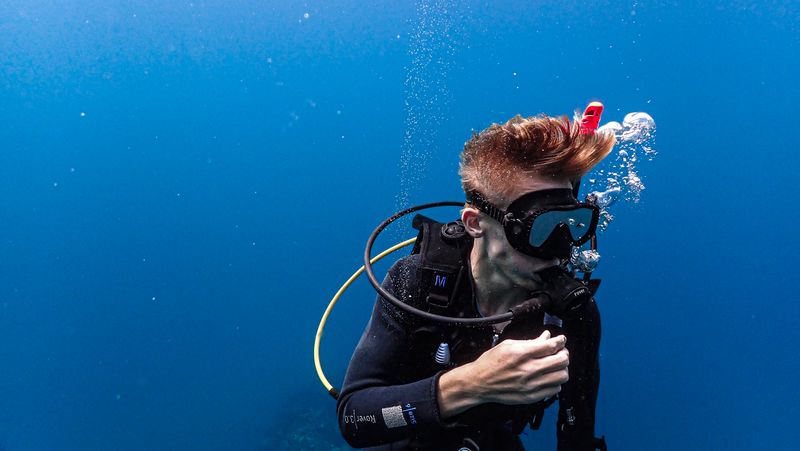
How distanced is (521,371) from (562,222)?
73 cm

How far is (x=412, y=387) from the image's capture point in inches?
53.2

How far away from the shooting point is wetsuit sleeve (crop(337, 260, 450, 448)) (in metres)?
1.31

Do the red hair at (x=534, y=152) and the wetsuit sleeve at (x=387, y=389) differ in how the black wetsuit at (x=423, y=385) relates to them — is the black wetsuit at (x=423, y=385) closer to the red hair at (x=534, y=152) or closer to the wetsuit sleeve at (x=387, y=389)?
the wetsuit sleeve at (x=387, y=389)

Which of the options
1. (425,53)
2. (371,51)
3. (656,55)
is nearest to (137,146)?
(371,51)

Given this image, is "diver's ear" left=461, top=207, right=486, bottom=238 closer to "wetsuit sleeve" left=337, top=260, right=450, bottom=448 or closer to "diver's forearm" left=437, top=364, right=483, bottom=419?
"wetsuit sleeve" left=337, top=260, right=450, bottom=448

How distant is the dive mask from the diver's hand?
516mm

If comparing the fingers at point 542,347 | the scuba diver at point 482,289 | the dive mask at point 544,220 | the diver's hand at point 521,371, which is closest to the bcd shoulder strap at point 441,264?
the scuba diver at point 482,289

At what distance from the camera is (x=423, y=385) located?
4.34 ft

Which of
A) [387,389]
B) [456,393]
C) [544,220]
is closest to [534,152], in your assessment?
[544,220]

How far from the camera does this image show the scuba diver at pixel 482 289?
4.65 ft

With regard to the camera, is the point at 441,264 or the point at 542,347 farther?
the point at 441,264

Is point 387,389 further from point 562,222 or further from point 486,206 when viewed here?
point 562,222

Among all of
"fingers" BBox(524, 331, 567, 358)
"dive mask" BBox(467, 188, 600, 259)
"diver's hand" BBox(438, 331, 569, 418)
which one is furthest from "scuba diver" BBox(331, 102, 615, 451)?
"fingers" BBox(524, 331, 567, 358)

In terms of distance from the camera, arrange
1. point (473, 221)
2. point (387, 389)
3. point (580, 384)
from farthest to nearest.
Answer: point (580, 384), point (473, 221), point (387, 389)
